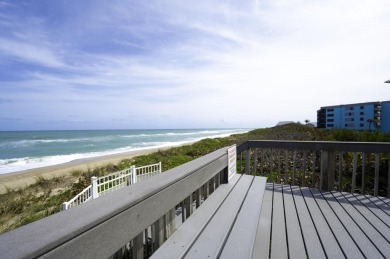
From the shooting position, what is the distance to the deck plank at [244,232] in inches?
61.5

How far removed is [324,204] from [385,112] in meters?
56.9

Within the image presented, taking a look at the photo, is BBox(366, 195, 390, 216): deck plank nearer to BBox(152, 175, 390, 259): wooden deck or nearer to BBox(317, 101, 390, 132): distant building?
BBox(152, 175, 390, 259): wooden deck

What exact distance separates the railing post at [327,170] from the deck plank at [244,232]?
1801mm

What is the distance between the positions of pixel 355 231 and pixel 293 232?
689mm

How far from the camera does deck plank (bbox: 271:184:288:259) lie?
199cm

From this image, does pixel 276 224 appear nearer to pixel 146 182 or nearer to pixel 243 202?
pixel 243 202

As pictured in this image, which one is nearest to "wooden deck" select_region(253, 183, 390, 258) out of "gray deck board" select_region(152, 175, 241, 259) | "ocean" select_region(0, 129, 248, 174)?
"gray deck board" select_region(152, 175, 241, 259)

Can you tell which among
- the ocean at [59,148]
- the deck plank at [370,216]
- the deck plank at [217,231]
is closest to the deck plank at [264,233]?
the deck plank at [217,231]

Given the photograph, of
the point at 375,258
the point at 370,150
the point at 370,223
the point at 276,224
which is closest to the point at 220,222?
the point at 276,224

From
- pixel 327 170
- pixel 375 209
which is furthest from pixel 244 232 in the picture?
pixel 327 170

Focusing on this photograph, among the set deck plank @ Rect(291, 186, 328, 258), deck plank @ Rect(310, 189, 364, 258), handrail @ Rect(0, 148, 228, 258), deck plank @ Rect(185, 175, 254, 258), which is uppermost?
handrail @ Rect(0, 148, 228, 258)

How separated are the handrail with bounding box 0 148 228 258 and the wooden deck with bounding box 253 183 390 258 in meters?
1.19

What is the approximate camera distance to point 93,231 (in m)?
0.79

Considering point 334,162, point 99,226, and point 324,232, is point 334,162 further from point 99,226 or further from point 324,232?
point 99,226
